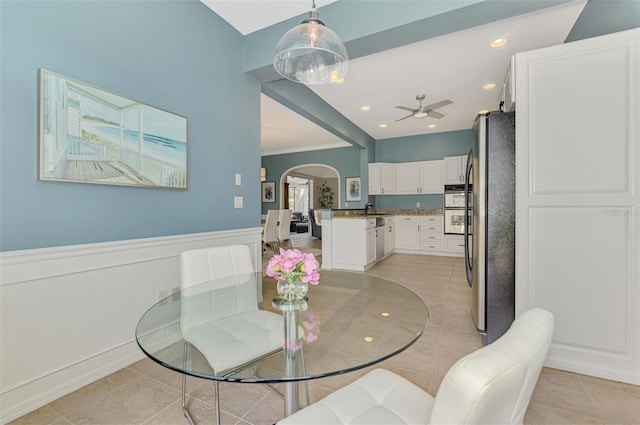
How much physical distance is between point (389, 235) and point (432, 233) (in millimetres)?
958

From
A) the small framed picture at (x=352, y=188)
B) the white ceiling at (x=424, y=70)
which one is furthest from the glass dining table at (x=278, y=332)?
the small framed picture at (x=352, y=188)

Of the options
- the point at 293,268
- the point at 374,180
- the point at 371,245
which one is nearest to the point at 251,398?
the point at 293,268

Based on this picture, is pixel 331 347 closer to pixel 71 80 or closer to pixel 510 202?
pixel 510 202

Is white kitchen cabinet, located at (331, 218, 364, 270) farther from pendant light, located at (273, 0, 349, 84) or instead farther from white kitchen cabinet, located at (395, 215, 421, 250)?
pendant light, located at (273, 0, 349, 84)

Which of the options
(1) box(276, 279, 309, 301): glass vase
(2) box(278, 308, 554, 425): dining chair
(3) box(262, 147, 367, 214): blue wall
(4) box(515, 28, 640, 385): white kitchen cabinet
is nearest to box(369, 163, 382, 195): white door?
(3) box(262, 147, 367, 214): blue wall

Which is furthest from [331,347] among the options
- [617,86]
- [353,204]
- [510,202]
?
[353,204]

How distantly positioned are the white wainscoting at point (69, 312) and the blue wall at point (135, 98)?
4.5 inches

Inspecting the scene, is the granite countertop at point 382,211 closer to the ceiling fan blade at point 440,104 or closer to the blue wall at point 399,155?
the blue wall at point 399,155

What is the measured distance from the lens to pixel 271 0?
7.82ft

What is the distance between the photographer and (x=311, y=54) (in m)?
1.79

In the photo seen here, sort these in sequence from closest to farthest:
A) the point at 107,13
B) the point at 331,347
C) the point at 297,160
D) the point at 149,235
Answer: the point at 331,347
the point at 107,13
the point at 149,235
the point at 297,160

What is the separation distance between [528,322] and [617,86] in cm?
197

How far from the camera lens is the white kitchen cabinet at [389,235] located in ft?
19.0

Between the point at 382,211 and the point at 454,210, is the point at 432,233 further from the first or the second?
the point at 382,211
